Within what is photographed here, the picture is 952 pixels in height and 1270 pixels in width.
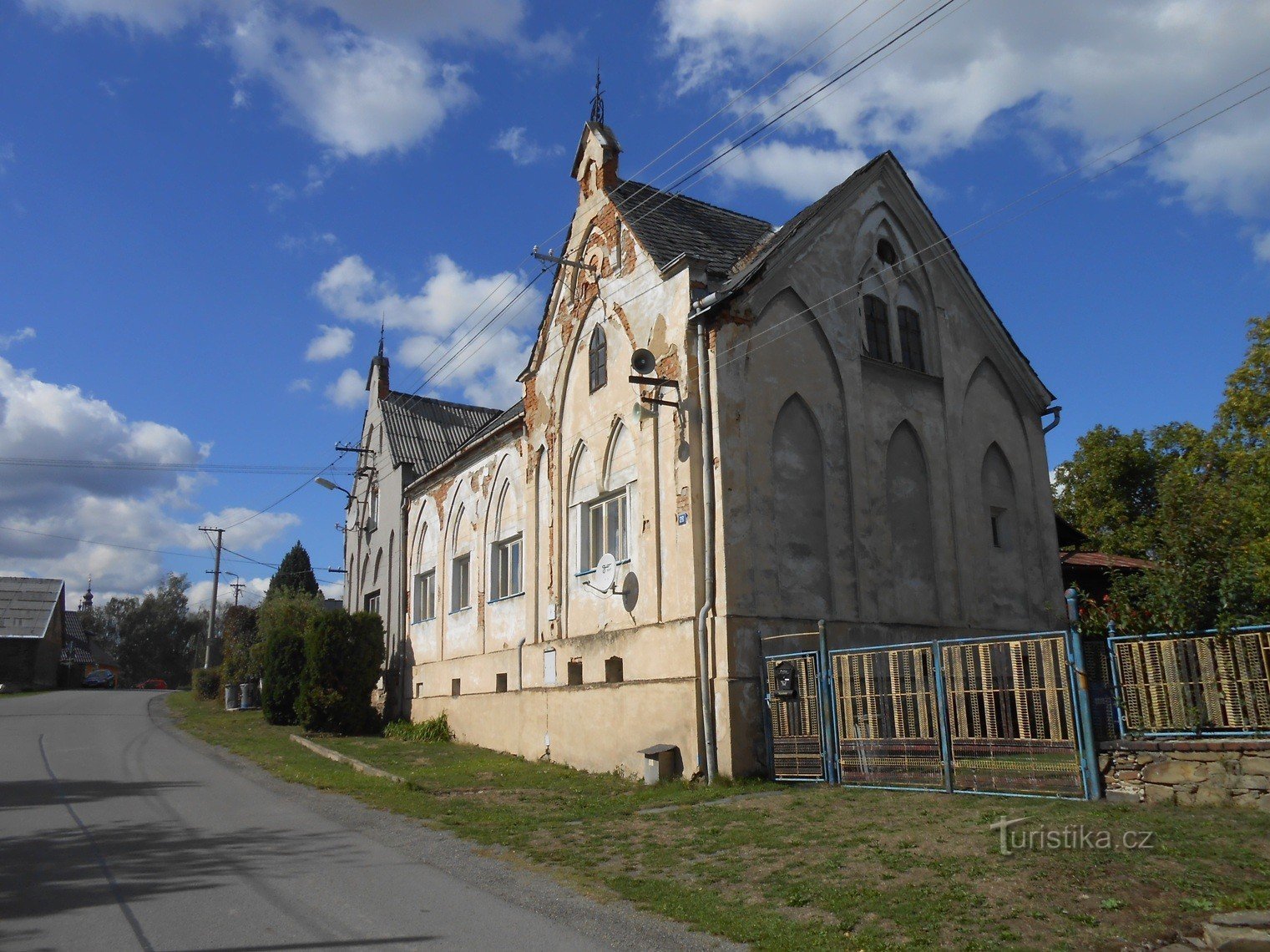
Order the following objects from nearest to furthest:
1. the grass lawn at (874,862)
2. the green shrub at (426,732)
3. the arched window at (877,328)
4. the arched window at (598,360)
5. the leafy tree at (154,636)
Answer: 1. the grass lawn at (874,862)
2. the arched window at (877,328)
3. the arched window at (598,360)
4. the green shrub at (426,732)
5. the leafy tree at (154,636)

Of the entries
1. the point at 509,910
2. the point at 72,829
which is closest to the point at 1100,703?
the point at 509,910

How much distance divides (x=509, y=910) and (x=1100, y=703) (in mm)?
7506

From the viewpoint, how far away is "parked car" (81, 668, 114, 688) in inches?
2603

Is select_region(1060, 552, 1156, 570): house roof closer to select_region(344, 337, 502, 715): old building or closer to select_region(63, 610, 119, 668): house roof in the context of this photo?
select_region(344, 337, 502, 715): old building

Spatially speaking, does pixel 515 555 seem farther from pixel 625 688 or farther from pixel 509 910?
pixel 509 910

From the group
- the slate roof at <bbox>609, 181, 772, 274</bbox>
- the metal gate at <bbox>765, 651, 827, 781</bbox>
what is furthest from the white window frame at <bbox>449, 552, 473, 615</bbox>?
the metal gate at <bbox>765, 651, 827, 781</bbox>

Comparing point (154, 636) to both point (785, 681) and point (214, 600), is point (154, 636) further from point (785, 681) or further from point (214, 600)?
point (785, 681)

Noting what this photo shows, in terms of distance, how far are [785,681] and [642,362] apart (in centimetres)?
581

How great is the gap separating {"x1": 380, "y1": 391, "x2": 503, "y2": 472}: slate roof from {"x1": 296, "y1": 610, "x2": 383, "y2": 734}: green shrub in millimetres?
6049

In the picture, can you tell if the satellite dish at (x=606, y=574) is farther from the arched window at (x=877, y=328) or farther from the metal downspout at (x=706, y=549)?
the arched window at (x=877, y=328)

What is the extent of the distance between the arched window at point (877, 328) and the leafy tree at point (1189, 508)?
5383mm


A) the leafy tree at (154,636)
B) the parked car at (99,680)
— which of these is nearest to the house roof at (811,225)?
the parked car at (99,680)

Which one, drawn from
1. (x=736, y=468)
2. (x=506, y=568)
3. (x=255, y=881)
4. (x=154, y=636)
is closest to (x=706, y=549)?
(x=736, y=468)

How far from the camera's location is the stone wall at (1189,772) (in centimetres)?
936
